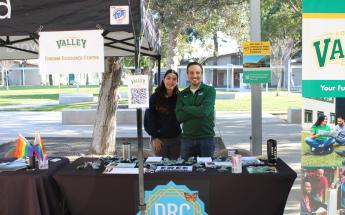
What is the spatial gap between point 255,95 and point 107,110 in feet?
11.9

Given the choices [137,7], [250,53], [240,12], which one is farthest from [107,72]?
[240,12]

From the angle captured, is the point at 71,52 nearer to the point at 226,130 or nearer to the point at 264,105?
the point at 226,130

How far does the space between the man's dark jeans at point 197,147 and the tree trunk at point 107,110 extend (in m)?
4.42

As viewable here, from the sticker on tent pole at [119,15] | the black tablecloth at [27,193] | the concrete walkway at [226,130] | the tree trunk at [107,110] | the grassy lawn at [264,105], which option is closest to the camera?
the sticker on tent pole at [119,15]

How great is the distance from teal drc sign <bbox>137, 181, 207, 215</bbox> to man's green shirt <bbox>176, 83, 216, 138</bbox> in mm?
1064

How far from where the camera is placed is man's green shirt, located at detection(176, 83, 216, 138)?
4805mm

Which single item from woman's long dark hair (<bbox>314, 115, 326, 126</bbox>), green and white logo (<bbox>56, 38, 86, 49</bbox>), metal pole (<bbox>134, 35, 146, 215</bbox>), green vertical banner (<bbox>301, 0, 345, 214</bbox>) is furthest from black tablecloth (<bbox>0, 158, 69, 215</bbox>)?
woman's long dark hair (<bbox>314, 115, 326, 126</bbox>)

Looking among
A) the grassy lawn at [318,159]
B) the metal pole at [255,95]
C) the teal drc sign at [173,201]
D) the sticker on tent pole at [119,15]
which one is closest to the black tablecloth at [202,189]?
the teal drc sign at [173,201]

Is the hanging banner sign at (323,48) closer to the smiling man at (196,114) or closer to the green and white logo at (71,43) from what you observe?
the smiling man at (196,114)

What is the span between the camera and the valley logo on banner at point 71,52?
4312mm

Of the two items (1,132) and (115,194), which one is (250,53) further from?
(1,132)

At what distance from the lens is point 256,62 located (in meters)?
6.50

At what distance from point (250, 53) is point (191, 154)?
2.09 metres

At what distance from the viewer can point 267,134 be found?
40.8 ft
